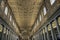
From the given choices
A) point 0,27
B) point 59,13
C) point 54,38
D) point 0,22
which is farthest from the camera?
point 0,27

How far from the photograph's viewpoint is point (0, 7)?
6453mm

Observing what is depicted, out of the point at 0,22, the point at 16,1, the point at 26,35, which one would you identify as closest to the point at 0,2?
the point at 0,22

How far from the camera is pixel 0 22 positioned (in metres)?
6.97

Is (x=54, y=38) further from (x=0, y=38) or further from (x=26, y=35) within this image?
(x=26, y=35)

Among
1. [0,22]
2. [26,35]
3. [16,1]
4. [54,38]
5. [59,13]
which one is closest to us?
[59,13]

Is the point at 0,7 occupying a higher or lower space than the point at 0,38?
higher

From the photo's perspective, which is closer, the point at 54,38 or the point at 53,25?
the point at 54,38

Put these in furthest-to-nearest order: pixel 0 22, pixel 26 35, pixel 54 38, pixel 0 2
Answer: pixel 26 35, pixel 0 22, pixel 0 2, pixel 54 38

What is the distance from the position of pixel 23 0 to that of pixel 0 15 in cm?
251

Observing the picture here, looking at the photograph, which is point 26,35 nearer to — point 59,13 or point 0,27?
point 0,27

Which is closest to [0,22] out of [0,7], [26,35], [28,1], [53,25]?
[0,7]

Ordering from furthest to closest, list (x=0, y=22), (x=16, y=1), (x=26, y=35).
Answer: (x=26, y=35)
(x=16, y=1)
(x=0, y=22)

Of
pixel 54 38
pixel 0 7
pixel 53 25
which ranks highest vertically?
pixel 0 7

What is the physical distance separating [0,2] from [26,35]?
64.8 feet
